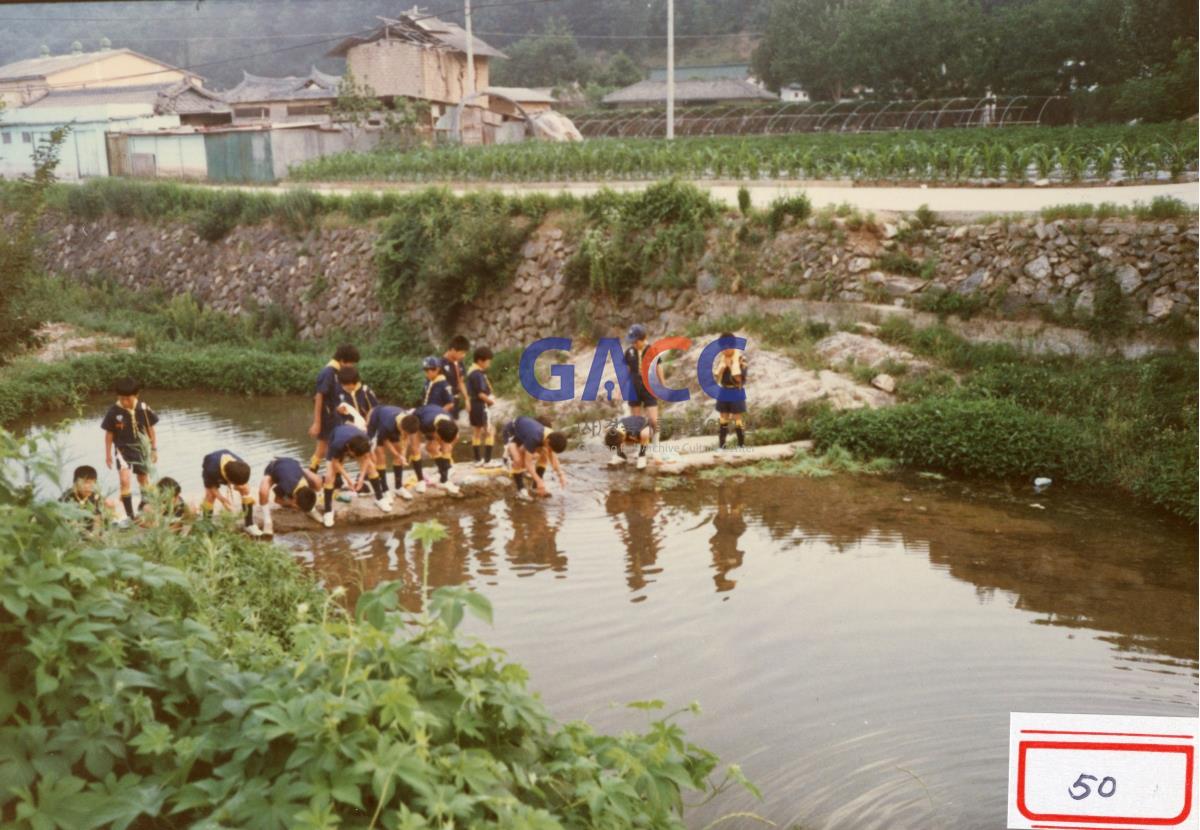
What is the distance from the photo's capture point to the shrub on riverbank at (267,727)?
8.18 feet

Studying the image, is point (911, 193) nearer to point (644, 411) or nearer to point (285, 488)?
point (644, 411)

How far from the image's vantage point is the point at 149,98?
35.7 ft

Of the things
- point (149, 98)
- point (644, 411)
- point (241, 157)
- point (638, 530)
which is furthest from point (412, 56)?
point (638, 530)

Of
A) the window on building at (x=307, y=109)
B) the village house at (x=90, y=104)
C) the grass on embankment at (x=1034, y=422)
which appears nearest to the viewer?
the village house at (x=90, y=104)

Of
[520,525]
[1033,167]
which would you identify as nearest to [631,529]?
[520,525]

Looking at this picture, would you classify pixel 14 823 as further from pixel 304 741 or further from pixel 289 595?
pixel 289 595

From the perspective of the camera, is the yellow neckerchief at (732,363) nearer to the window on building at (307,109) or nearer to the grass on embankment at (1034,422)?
the grass on embankment at (1034,422)

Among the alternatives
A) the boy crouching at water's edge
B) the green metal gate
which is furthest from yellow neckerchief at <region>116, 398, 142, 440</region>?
the green metal gate

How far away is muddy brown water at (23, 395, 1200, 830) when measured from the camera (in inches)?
185

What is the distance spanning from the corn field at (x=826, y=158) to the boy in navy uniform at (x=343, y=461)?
7462 mm

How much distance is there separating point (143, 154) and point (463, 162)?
474cm

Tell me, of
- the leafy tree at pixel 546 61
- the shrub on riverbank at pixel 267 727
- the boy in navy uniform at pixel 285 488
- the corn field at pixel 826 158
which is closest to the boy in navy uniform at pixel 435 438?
the boy in navy uniform at pixel 285 488

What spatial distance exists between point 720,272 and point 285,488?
7.32 meters

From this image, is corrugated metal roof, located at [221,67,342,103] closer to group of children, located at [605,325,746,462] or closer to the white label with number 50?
group of children, located at [605,325,746,462]
